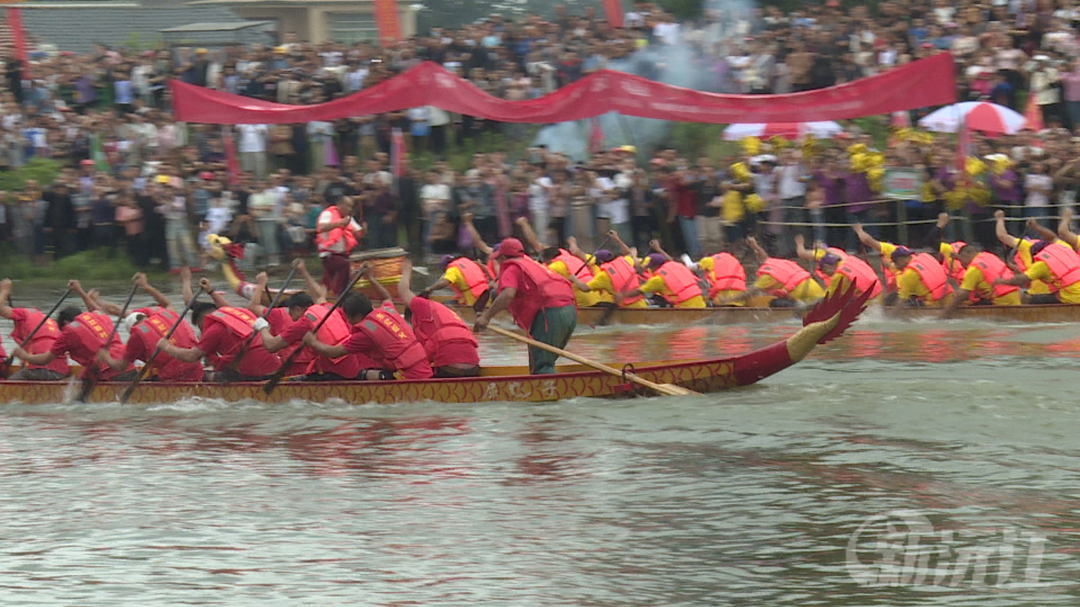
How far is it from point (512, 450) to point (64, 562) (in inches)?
146

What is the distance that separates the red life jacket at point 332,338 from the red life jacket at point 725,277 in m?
6.58

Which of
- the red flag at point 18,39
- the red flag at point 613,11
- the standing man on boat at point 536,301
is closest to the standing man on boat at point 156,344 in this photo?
the standing man on boat at point 536,301

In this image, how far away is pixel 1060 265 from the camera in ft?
59.5

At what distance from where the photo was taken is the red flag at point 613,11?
86.8 feet

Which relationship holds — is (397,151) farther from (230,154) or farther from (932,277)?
(932,277)

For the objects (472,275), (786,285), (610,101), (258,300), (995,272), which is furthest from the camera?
(610,101)

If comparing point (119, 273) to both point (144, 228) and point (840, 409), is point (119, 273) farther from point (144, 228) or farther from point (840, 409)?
point (840, 409)

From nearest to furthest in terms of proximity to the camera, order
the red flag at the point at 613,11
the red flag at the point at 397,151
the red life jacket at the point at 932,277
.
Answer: the red life jacket at the point at 932,277 < the red flag at the point at 397,151 < the red flag at the point at 613,11

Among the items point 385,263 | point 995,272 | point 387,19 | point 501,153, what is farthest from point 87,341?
point 387,19

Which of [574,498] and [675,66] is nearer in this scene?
[574,498]

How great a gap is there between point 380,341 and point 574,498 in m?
3.33

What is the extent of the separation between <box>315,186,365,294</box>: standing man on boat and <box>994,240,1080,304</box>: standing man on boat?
7672 millimetres

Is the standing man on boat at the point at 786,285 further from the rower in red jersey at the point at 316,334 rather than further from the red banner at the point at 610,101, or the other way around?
the rower in red jersey at the point at 316,334

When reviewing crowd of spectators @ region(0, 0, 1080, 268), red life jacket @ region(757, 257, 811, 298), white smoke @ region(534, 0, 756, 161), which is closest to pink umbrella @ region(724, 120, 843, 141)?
crowd of spectators @ region(0, 0, 1080, 268)
